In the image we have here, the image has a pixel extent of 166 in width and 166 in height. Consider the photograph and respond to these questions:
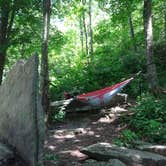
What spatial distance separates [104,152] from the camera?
407 centimetres

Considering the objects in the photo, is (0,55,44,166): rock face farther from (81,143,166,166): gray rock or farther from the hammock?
the hammock

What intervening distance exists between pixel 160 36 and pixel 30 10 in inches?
220

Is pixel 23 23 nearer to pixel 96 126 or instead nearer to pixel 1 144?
pixel 96 126

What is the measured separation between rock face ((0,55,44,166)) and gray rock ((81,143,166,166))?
1.25 m

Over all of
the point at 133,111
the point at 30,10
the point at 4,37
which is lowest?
the point at 133,111

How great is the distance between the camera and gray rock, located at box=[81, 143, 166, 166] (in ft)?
12.7

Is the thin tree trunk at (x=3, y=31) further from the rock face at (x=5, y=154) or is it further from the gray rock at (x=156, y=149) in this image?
the gray rock at (x=156, y=149)

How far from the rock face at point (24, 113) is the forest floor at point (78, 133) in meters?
0.77

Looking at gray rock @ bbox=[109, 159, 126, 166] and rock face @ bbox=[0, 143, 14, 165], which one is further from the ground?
rock face @ bbox=[0, 143, 14, 165]

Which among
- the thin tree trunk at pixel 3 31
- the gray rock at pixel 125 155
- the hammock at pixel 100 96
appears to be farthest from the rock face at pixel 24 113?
the thin tree trunk at pixel 3 31

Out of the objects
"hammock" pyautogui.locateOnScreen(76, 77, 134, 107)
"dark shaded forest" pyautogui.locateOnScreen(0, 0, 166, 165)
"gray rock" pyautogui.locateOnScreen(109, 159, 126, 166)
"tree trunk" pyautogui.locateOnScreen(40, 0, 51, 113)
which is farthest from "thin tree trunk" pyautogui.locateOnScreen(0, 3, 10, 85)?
"gray rock" pyautogui.locateOnScreen(109, 159, 126, 166)

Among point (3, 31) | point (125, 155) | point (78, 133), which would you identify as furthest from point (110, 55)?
point (125, 155)

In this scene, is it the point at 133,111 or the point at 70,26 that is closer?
the point at 133,111

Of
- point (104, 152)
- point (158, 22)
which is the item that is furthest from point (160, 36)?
point (104, 152)
